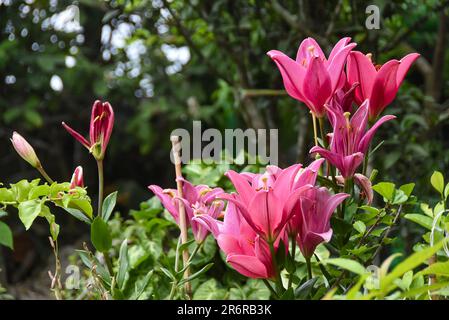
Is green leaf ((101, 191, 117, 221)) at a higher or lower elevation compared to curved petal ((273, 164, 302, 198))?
lower

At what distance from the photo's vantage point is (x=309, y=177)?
2.36 feet

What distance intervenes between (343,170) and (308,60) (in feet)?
0.47

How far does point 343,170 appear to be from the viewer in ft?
2.50

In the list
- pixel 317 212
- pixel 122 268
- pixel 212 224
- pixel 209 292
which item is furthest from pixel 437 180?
pixel 209 292

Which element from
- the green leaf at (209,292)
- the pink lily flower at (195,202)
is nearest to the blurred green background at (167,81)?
the green leaf at (209,292)

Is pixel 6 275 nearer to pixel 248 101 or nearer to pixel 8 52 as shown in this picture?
pixel 8 52

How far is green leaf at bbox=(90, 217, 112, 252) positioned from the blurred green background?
1.25m

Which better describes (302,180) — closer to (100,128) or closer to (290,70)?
(290,70)

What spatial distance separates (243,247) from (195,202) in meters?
0.19

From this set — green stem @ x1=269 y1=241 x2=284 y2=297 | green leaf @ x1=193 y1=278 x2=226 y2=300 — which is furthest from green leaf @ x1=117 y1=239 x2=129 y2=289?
green leaf @ x1=193 y1=278 x2=226 y2=300

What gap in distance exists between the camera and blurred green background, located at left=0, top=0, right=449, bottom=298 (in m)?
2.16

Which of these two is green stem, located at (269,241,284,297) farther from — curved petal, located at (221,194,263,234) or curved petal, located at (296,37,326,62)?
curved petal, located at (296,37,326,62)
